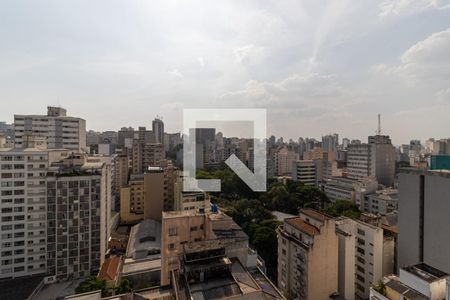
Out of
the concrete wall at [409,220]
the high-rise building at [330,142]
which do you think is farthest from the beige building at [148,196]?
the high-rise building at [330,142]

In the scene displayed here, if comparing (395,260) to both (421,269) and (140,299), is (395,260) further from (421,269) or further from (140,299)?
(140,299)

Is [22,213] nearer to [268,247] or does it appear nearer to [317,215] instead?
[268,247]

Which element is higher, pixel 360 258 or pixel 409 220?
pixel 409 220

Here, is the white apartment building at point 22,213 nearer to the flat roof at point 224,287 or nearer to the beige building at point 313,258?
the flat roof at point 224,287

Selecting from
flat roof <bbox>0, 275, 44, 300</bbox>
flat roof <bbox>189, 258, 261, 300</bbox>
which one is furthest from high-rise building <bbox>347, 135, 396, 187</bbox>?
flat roof <bbox>0, 275, 44, 300</bbox>

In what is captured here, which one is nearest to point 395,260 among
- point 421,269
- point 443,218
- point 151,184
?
point 443,218

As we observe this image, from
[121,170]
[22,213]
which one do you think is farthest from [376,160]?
[22,213]
